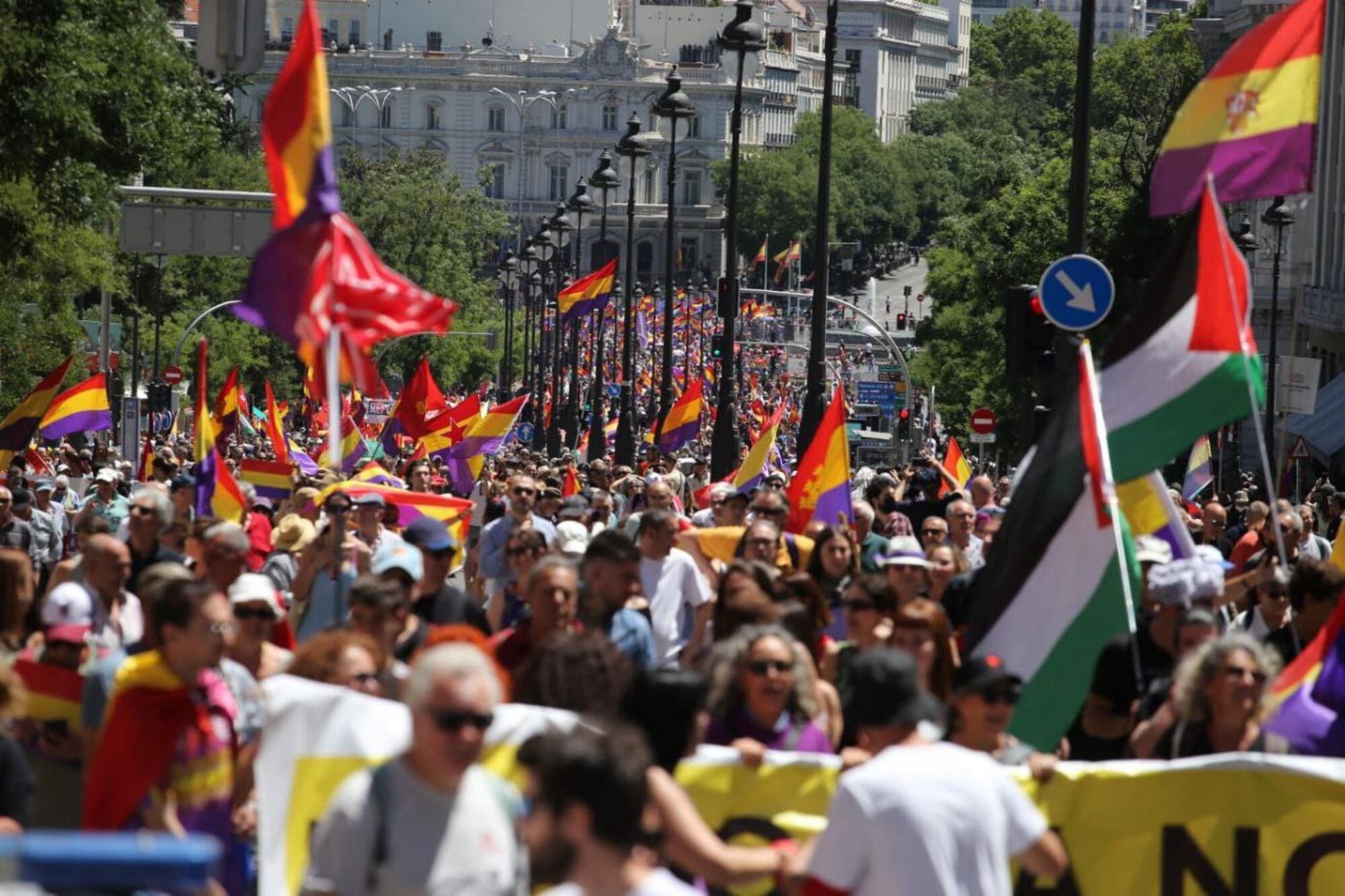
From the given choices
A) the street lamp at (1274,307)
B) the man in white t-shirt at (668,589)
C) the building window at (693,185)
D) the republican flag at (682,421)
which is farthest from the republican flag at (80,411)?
the building window at (693,185)

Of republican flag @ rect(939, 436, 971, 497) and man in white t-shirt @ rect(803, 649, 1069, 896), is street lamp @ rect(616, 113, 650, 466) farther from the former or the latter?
man in white t-shirt @ rect(803, 649, 1069, 896)

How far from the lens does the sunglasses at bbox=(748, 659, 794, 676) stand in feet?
26.7

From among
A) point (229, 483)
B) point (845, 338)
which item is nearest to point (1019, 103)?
point (845, 338)

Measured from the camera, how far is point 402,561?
10.7m

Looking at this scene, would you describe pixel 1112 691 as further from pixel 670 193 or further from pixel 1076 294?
pixel 670 193

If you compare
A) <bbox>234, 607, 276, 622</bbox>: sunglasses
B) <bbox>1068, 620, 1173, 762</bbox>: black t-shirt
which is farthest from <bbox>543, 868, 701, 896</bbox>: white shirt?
<bbox>1068, 620, 1173, 762</bbox>: black t-shirt

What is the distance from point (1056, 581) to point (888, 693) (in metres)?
2.05

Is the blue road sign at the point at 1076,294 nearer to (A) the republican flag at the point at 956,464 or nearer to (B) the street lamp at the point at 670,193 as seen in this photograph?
(A) the republican flag at the point at 956,464

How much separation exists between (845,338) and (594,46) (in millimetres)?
39608

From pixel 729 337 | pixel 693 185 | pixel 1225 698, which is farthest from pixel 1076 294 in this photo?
pixel 693 185

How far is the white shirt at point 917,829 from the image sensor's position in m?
6.47

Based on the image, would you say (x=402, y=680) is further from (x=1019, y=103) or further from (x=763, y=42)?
(x=1019, y=103)

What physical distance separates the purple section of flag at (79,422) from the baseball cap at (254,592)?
63.0 feet

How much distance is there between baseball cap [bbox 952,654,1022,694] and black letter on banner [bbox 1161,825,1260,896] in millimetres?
583
